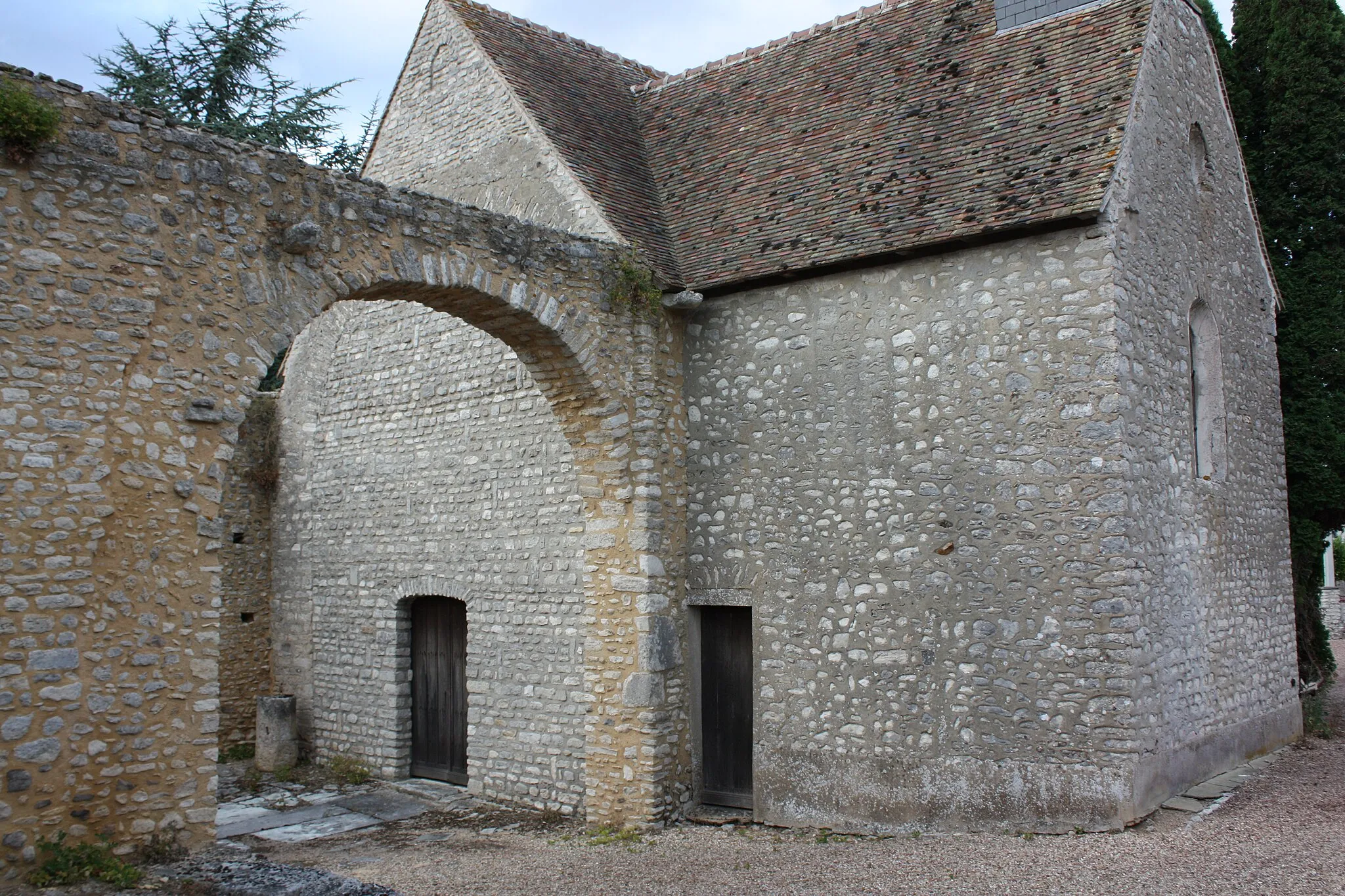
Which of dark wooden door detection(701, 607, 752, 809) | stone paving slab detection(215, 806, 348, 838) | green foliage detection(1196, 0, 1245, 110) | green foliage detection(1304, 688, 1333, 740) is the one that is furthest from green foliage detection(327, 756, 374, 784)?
green foliage detection(1196, 0, 1245, 110)

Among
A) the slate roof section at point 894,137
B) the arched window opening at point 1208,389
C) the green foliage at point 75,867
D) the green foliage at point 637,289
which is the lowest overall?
the green foliage at point 75,867

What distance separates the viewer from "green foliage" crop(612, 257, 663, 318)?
8.49 metres

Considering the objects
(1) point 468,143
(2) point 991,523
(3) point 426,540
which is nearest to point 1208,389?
(2) point 991,523

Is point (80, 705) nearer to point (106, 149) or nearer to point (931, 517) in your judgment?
point (106, 149)

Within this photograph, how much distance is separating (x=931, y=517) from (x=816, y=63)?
4.93 metres

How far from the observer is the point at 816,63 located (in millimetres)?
10094

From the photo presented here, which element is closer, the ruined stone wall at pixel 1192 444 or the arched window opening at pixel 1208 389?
the ruined stone wall at pixel 1192 444

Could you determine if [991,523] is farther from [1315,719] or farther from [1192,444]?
[1315,719]

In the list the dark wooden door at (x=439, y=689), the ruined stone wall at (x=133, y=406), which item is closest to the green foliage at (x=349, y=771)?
the dark wooden door at (x=439, y=689)

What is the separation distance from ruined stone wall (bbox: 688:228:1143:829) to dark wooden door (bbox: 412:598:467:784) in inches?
121

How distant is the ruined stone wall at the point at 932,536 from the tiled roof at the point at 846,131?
0.36 metres

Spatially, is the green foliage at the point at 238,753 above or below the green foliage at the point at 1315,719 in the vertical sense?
below

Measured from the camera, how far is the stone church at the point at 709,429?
18.9 feet

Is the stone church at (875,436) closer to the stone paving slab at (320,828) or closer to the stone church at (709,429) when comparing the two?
the stone church at (709,429)
